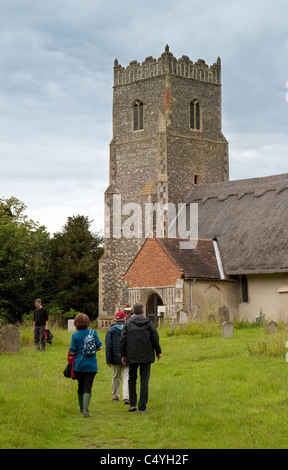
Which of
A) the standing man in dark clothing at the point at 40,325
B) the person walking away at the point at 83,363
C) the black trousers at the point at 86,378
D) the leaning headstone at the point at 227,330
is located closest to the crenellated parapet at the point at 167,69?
the leaning headstone at the point at 227,330

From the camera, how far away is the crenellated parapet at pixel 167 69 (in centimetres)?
4241

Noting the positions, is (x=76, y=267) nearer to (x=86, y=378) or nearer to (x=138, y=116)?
(x=138, y=116)

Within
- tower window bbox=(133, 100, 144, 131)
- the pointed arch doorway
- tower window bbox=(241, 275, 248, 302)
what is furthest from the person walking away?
tower window bbox=(133, 100, 144, 131)

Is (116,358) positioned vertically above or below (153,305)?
below

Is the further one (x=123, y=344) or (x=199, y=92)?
(x=199, y=92)

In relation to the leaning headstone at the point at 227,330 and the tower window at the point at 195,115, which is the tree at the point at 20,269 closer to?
the tower window at the point at 195,115

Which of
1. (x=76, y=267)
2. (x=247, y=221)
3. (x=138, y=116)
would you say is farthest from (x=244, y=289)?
(x=76, y=267)

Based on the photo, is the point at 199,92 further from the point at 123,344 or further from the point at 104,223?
the point at 123,344

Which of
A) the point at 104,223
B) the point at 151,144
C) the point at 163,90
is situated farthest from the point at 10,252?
the point at 163,90

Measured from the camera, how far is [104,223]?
4334cm

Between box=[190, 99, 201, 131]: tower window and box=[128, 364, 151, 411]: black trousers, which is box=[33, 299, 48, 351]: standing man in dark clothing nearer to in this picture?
box=[128, 364, 151, 411]: black trousers

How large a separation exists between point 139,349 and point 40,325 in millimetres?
9453

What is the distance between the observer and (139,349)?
460 inches
